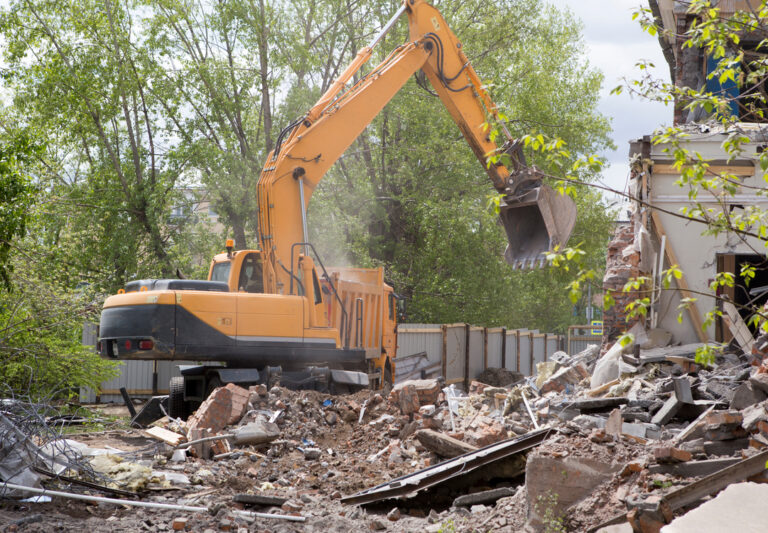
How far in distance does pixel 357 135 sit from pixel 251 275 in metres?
3.11

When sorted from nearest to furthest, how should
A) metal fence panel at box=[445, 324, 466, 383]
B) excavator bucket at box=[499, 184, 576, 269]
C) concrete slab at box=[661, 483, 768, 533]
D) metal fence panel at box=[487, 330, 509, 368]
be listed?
concrete slab at box=[661, 483, 768, 533]
excavator bucket at box=[499, 184, 576, 269]
metal fence panel at box=[445, 324, 466, 383]
metal fence panel at box=[487, 330, 509, 368]

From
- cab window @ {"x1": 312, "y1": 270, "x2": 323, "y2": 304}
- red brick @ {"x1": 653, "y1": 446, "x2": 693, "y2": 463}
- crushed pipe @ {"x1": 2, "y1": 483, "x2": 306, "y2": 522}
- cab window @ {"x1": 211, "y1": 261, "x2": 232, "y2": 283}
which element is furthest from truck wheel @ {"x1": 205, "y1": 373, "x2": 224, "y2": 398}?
red brick @ {"x1": 653, "y1": 446, "x2": 693, "y2": 463}

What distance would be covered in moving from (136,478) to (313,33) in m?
19.5

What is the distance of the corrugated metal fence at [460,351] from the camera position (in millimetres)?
20109

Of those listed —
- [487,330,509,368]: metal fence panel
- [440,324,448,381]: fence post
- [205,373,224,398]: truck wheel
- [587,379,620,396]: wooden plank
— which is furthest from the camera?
[487,330,509,368]: metal fence panel

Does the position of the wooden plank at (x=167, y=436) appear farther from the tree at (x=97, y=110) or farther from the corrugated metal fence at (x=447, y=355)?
the tree at (x=97, y=110)

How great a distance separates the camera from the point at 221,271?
1339 cm

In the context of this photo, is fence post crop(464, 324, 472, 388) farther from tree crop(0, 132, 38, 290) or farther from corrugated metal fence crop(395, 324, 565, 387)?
tree crop(0, 132, 38, 290)

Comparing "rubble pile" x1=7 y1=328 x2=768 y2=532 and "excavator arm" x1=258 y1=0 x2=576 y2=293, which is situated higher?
"excavator arm" x1=258 y1=0 x2=576 y2=293

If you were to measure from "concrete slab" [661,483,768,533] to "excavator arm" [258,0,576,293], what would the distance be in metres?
6.86

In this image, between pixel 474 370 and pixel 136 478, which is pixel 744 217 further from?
pixel 474 370

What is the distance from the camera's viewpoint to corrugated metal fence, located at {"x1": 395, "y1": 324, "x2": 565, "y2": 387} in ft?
66.0

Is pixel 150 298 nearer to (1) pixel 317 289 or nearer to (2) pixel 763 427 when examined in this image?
(1) pixel 317 289

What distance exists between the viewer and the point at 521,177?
459 inches
